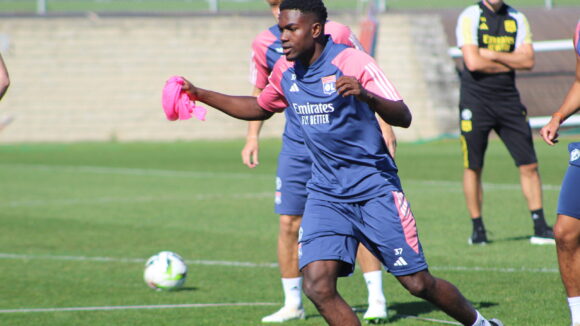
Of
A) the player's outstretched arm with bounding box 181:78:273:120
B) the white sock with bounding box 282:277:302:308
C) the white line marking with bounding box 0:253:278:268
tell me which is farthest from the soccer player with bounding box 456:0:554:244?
the player's outstretched arm with bounding box 181:78:273:120

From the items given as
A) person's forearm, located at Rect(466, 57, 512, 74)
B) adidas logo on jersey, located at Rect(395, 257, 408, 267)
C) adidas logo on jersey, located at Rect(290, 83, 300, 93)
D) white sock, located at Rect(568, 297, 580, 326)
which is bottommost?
white sock, located at Rect(568, 297, 580, 326)

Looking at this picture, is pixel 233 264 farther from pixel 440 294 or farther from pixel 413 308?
pixel 440 294

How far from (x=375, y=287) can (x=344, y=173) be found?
165 cm

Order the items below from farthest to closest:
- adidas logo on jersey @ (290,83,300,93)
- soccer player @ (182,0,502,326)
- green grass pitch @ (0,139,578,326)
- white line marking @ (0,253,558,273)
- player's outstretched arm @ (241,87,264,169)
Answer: white line marking @ (0,253,558,273), player's outstretched arm @ (241,87,264,169), green grass pitch @ (0,139,578,326), adidas logo on jersey @ (290,83,300,93), soccer player @ (182,0,502,326)

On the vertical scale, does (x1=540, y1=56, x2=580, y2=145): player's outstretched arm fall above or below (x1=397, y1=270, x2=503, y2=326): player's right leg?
above

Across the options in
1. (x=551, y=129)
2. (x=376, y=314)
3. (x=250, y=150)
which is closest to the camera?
(x=551, y=129)

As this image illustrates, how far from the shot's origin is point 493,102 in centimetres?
1044

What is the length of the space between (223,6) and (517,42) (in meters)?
22.1

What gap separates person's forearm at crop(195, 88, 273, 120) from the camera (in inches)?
243

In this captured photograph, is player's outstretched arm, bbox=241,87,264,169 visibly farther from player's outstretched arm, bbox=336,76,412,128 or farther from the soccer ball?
player's outstretched arm, bbox=336,76,412,128

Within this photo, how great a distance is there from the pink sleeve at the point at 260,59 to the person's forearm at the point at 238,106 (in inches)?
41.8

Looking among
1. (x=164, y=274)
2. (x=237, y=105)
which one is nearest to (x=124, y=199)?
(x=164, y=274)

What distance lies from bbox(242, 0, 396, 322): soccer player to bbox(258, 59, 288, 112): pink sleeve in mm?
878

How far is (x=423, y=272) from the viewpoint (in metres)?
5.70
